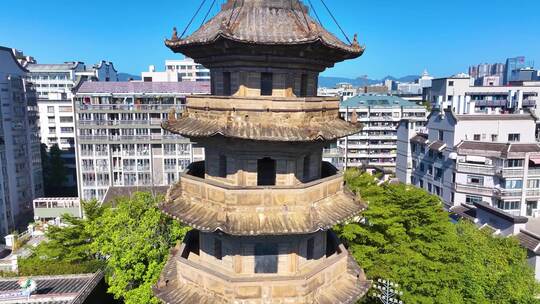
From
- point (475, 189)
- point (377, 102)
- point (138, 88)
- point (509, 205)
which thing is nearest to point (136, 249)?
point (138, 88)

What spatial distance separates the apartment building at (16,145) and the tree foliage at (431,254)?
65.6 meters

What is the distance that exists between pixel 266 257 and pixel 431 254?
23.8 meters

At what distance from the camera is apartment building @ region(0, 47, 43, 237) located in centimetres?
6994

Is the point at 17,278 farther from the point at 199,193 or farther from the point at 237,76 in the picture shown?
the point at 237,76

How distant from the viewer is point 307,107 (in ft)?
53.4

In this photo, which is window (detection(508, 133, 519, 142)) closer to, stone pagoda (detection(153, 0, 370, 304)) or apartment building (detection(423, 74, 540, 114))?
apartment building (detection(423, 74, 540, 114))

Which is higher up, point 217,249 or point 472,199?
point 217,249

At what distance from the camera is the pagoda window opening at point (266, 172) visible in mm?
18281

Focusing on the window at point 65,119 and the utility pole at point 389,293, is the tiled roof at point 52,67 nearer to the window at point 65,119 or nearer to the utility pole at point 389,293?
the window at point 65,119

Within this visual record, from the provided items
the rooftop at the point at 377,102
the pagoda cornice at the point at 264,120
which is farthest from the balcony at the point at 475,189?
the rooftop at the point at 377,102

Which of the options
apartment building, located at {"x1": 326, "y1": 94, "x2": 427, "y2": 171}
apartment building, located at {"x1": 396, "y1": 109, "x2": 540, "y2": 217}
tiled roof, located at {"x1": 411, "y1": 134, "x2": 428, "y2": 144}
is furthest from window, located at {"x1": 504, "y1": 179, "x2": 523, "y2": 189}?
apartment building, located at {"x1": 326, "y1": 94, "x2": 427, "y2": 171}

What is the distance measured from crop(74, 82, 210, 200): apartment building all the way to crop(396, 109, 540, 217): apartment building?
43.8 meters

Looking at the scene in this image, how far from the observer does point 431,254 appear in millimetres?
35188

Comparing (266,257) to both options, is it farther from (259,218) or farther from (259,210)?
(259,210)
